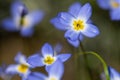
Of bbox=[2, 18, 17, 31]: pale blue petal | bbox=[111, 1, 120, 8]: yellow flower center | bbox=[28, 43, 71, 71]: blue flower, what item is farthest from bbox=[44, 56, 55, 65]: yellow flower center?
bbox=[2, 18, 17, 31]: pale blue petal

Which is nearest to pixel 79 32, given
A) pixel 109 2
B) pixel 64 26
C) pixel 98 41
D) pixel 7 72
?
pixel 64 26

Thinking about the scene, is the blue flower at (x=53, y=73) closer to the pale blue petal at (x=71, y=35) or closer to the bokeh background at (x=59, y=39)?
the pale blue petal at (x=71, y=35)

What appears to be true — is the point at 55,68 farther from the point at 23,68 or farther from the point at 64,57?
the point at 23,68

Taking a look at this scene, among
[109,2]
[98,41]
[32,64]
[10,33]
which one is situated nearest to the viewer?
[32,64]

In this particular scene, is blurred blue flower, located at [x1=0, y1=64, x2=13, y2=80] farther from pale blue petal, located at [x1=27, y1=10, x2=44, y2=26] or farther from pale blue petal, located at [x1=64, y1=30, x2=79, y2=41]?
pale blue petal, located at [x1=27, y1=10, x2=44, y2=26]

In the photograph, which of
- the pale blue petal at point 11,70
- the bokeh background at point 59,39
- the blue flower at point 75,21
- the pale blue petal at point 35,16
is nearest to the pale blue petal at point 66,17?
the blue flower at point 75,21

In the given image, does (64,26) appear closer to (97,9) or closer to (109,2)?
(109,2)
